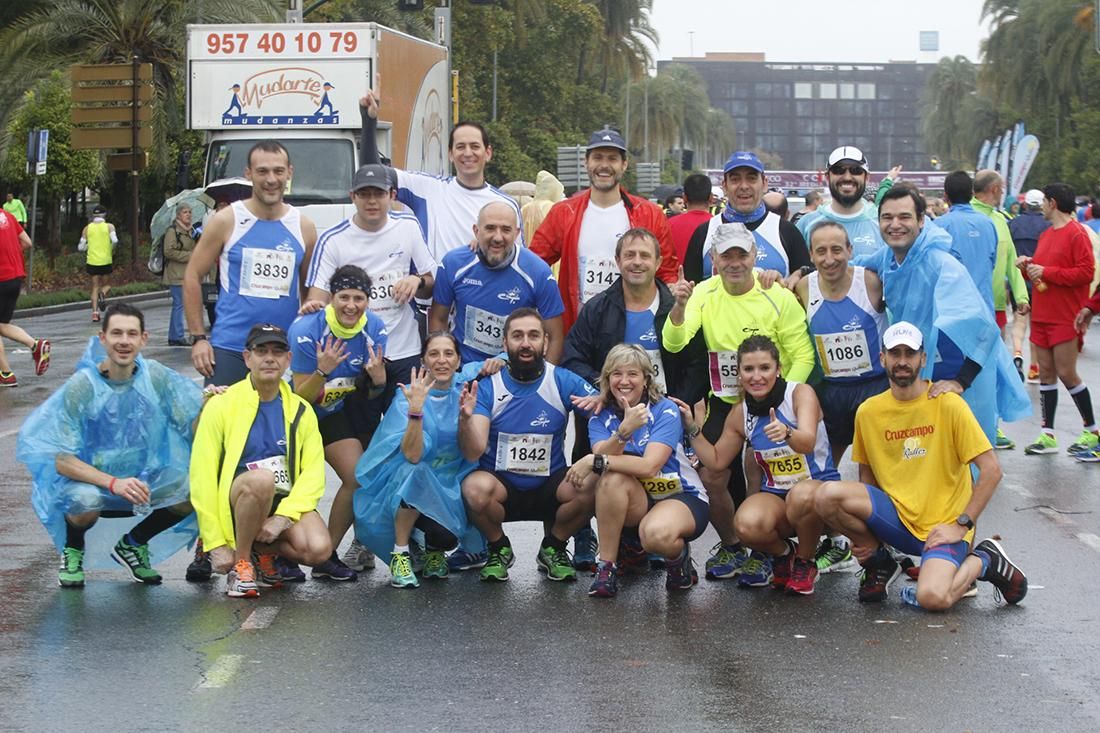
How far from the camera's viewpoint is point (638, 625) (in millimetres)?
Result: 7270

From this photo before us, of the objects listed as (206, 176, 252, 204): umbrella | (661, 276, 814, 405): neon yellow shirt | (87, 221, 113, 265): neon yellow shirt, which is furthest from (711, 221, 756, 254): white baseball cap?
(87, 221, 113, 265): neon yellow shirt

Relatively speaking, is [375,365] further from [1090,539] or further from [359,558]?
[1090,539]

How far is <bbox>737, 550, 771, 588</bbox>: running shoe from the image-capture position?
26.5ft

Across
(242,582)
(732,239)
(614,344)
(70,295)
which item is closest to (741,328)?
(732,239)

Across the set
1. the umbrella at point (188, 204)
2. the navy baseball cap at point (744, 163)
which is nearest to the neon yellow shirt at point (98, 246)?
the umbrella at point (188, 204)

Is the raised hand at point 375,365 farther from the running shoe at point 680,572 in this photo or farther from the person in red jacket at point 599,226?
the running shoe at point 680,572

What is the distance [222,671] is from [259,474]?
1.38 m

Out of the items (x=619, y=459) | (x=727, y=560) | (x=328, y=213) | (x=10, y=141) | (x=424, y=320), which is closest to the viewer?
(x=619, y=459)

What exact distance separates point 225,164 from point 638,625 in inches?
590

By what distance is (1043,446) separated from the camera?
12.6m

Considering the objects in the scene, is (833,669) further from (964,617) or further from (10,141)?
(10,141)

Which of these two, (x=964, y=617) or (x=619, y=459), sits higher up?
(x=619, y=459)

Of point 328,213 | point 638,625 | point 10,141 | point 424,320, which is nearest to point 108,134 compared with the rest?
point 10,141

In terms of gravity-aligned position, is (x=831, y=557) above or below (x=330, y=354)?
below
